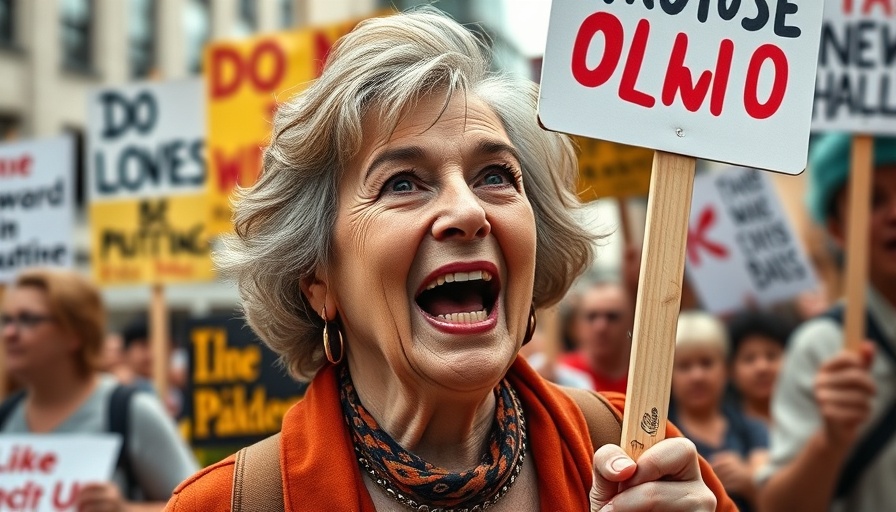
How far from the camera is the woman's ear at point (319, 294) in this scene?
7.38 feet

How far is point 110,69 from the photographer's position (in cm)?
2319

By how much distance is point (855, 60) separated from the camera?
4031mm

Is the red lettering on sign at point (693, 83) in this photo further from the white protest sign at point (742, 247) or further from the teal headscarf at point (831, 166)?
the white protest sign at point (742, 247)

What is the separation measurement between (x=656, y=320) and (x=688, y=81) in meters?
0.40

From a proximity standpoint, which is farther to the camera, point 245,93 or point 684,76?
point 245,93

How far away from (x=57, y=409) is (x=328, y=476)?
2679 millimetres

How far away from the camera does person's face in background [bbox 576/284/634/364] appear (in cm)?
587

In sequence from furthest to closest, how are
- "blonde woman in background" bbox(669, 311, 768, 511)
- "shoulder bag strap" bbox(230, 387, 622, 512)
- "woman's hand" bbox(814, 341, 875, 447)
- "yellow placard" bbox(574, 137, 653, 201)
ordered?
"yellow placard" bbox(574, 137, 653, 201), "blonde woman in background" bbox(669, 311, 768, 511), "woman's hand" bbox(814, 341, 875, 447), "shoulder bag strap" bbox(230, 387, 622, 512)

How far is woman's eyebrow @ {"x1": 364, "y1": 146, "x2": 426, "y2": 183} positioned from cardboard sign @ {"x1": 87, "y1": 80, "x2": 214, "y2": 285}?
4322mm

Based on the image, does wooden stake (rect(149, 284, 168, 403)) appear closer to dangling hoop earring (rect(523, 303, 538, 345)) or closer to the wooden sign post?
the wooden sign post

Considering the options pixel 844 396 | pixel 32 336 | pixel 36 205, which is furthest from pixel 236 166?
pixel 844 396

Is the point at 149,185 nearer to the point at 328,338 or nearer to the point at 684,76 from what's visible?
the point at 328,338

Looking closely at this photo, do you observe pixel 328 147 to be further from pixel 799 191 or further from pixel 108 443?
pixel 799 191

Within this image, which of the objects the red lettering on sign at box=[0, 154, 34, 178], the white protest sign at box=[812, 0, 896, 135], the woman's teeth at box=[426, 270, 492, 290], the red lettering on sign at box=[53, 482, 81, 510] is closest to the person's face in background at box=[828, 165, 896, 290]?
the white protest sign at box=[812, 0, 896, 135]
